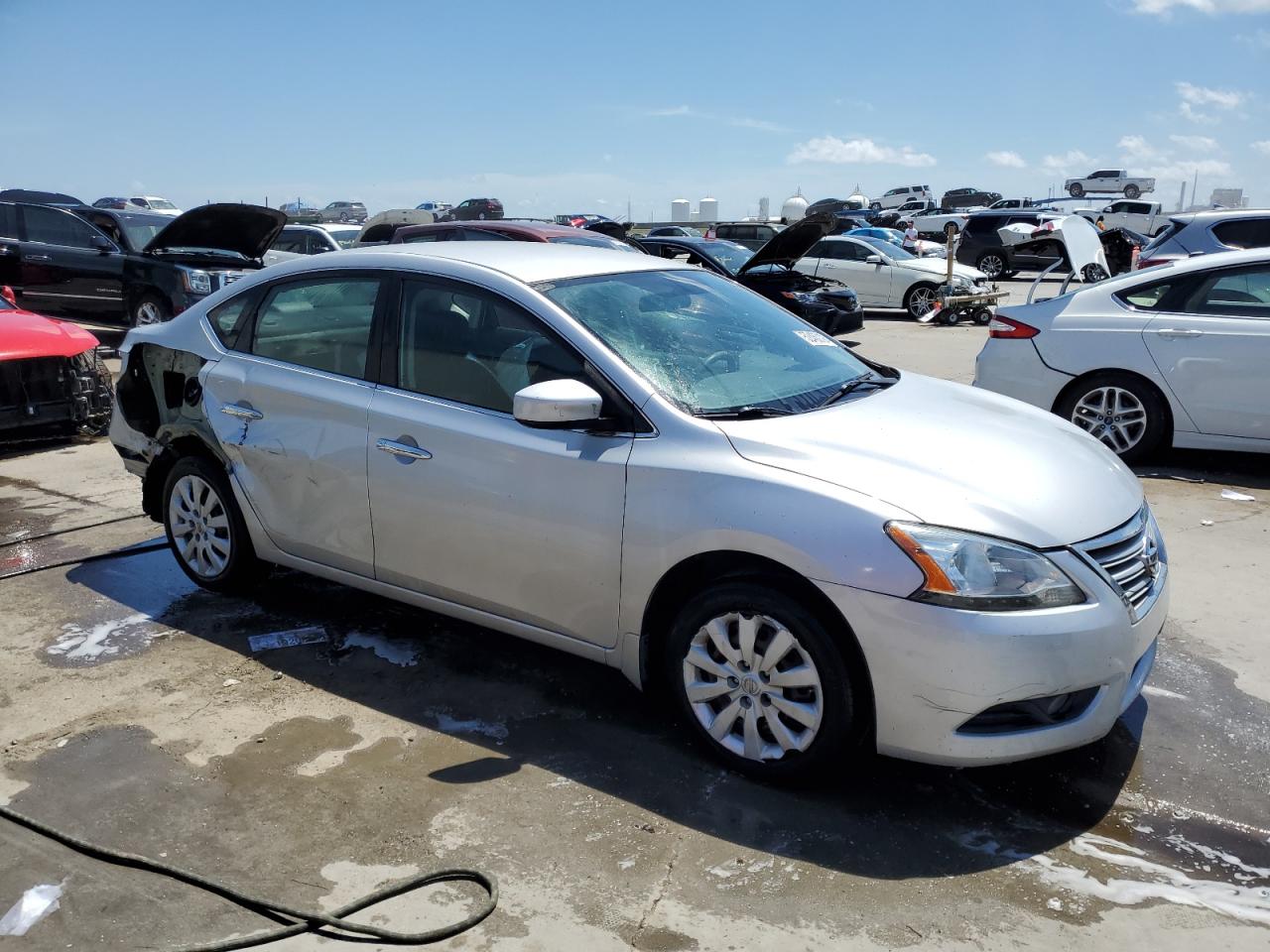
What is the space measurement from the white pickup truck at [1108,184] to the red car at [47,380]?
62.8m

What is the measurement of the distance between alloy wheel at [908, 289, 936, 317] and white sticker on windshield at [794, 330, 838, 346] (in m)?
14.1

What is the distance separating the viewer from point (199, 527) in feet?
16.4

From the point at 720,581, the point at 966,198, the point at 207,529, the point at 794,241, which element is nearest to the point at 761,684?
the point at 720,581

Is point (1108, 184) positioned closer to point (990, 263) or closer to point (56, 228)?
point (990, 263)

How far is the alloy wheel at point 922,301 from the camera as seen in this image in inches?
712

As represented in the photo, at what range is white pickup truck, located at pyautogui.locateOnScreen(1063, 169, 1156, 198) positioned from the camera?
61125 mm

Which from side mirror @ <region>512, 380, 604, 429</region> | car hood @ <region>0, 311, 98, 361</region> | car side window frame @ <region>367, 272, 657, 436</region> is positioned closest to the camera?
side mirror @ <region>512, 380, 604, 429</region>

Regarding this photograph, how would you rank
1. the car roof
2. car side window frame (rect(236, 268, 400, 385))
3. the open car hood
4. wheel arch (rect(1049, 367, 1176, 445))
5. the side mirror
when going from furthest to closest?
the open car hood < wheel arch (rect(1049, 367, 1176, 445)) < car side window frame (rect(236, 268, 400, 385)) < the car roof < the side mirror

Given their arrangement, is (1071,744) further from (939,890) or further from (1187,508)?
(1187,508)

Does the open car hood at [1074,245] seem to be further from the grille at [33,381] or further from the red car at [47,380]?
the grille at [33,381]

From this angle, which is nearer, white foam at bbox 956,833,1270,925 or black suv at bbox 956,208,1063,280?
white foam at bbox 956,833,1270,925

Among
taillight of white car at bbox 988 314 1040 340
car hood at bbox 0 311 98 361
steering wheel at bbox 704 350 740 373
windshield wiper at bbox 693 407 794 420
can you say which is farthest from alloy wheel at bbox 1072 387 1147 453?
car hood at bbox 0 311 98 361

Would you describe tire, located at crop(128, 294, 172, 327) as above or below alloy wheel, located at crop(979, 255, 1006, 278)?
below

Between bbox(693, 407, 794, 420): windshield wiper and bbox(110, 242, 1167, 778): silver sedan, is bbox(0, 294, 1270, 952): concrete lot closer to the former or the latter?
bbox(110, 242, 1167, 778): silver sedan
